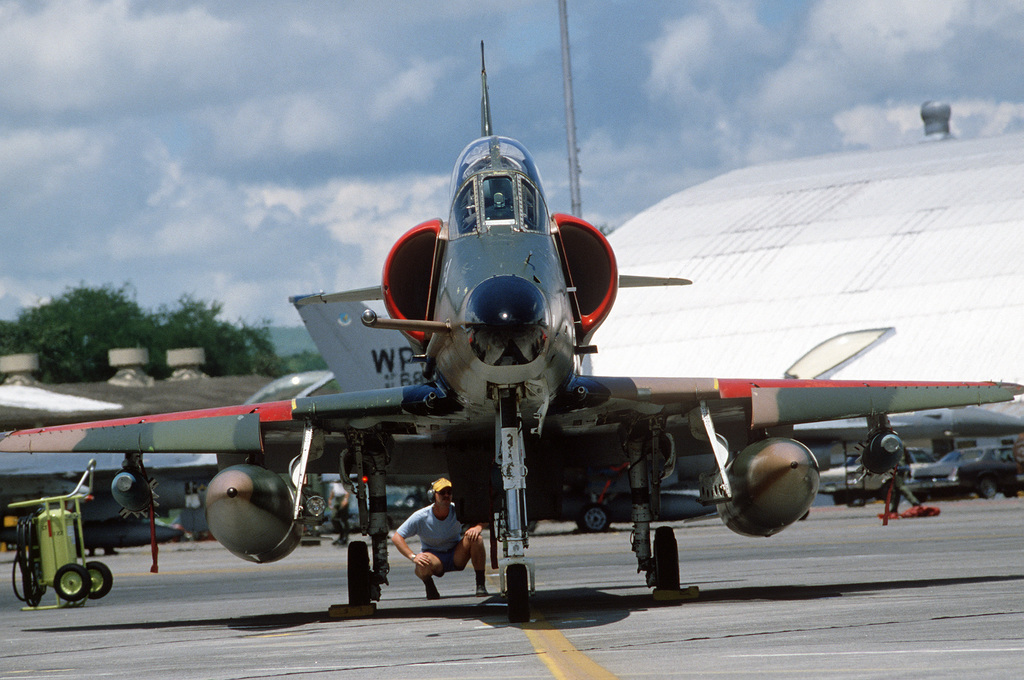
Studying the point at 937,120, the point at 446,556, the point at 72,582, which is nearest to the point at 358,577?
the point at 446,556

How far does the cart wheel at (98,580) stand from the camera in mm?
17734

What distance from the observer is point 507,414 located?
10.5 m

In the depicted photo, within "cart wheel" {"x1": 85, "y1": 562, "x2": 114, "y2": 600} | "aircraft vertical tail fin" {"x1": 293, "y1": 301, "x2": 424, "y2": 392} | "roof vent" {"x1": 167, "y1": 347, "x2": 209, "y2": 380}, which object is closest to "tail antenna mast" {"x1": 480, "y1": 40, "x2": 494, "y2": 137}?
"cart wheel" {"x1": 85, "y1": 562, "x2": 114, "y2": 600}

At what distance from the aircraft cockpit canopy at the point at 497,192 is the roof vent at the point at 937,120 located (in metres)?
72.9

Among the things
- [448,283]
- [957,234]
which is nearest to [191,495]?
[448,283]

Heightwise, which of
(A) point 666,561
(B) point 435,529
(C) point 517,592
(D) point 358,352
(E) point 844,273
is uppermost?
(E) point 844,273

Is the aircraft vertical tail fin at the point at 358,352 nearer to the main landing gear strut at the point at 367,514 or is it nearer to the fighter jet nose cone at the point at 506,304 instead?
the main landing gear strut at the point at 367,514

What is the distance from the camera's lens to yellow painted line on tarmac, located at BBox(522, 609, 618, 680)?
288 inches

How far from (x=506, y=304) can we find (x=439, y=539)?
5.59 meters

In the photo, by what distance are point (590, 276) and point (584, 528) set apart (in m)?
22.1

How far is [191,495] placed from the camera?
1426 inches

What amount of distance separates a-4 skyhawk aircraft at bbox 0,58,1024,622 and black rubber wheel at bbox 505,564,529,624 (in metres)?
0.01

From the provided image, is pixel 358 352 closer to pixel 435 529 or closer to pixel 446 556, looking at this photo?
pixel 446 556

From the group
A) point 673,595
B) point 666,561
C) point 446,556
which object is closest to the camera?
point 673,595
